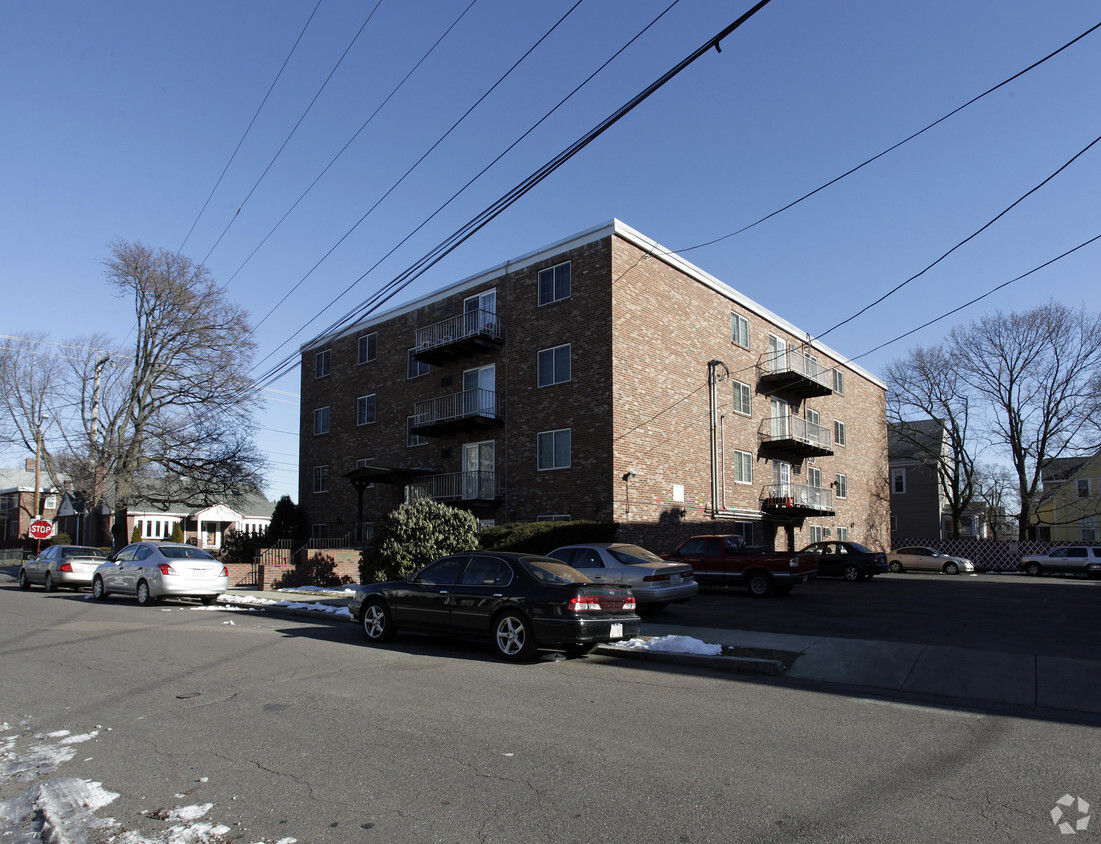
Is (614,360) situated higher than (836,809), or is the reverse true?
(614,360)

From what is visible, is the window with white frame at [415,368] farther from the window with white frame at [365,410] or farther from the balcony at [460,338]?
the window with white frame at [365,410]

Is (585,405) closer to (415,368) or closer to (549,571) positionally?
(415,368)

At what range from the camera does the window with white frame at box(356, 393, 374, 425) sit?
110 feet

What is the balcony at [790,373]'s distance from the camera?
31.8 meters

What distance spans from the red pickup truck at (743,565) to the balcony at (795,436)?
11.8 metres

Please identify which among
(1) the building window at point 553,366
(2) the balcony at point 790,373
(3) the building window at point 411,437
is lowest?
(3) the building window at point 411,437

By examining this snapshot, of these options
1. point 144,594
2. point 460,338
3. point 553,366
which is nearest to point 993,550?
point 553,366

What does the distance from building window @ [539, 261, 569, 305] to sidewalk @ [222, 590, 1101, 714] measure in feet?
52.0

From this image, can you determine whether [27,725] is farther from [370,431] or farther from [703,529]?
[370,431]

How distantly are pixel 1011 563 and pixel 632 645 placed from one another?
37.9 m

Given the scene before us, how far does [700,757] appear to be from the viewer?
5625 millimetres

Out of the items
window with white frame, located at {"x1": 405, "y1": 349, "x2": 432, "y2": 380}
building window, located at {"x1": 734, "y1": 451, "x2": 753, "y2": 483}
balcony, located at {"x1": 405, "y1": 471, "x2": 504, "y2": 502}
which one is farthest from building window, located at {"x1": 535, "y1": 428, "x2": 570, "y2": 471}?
building window, located at {"x1": 734, "y1": 451, "x2": 753, "y2": 483}

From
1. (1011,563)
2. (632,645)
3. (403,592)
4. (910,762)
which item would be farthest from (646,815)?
(1011,563)

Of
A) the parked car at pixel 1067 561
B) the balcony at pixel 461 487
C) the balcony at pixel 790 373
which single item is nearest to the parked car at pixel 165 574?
the balcony at pixel 461 487
